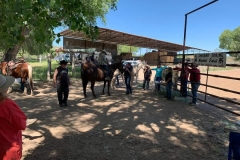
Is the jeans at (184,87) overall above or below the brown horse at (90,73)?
below

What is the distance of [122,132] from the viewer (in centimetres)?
451

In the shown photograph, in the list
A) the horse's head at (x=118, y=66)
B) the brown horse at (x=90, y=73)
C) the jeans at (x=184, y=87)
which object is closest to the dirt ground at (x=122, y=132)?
the jeans at (x=184, y=87)

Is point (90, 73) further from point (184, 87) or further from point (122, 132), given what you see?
point (122, 132)

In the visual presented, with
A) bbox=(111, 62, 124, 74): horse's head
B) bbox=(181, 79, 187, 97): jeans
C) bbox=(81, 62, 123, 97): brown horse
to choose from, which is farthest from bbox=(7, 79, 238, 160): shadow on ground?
bbox=(111, 62, 124, 74): horse's head

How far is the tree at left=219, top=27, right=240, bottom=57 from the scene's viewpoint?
196 ft

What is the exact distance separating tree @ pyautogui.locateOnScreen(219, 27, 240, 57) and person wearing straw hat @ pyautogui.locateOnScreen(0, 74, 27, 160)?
6657 centimetres

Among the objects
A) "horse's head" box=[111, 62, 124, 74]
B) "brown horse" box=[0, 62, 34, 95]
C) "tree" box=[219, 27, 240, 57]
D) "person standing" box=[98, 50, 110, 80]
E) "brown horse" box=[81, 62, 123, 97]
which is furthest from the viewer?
"tree" box=[219, 27, 240, 57]

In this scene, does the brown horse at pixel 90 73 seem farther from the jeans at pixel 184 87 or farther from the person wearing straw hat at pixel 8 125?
the person wearing straw hat at pixel 8 125

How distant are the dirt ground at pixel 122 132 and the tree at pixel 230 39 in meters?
62.1

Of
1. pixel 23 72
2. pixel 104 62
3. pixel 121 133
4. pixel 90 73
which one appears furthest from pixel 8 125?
pixel 104 62

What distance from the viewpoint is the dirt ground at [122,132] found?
3.52m

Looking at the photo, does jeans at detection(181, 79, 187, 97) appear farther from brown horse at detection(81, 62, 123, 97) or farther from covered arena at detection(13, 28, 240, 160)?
brown horse at detection(81, 62, 123, 97)

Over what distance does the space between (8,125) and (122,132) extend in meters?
3.01

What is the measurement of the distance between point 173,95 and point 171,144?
5087 mm
